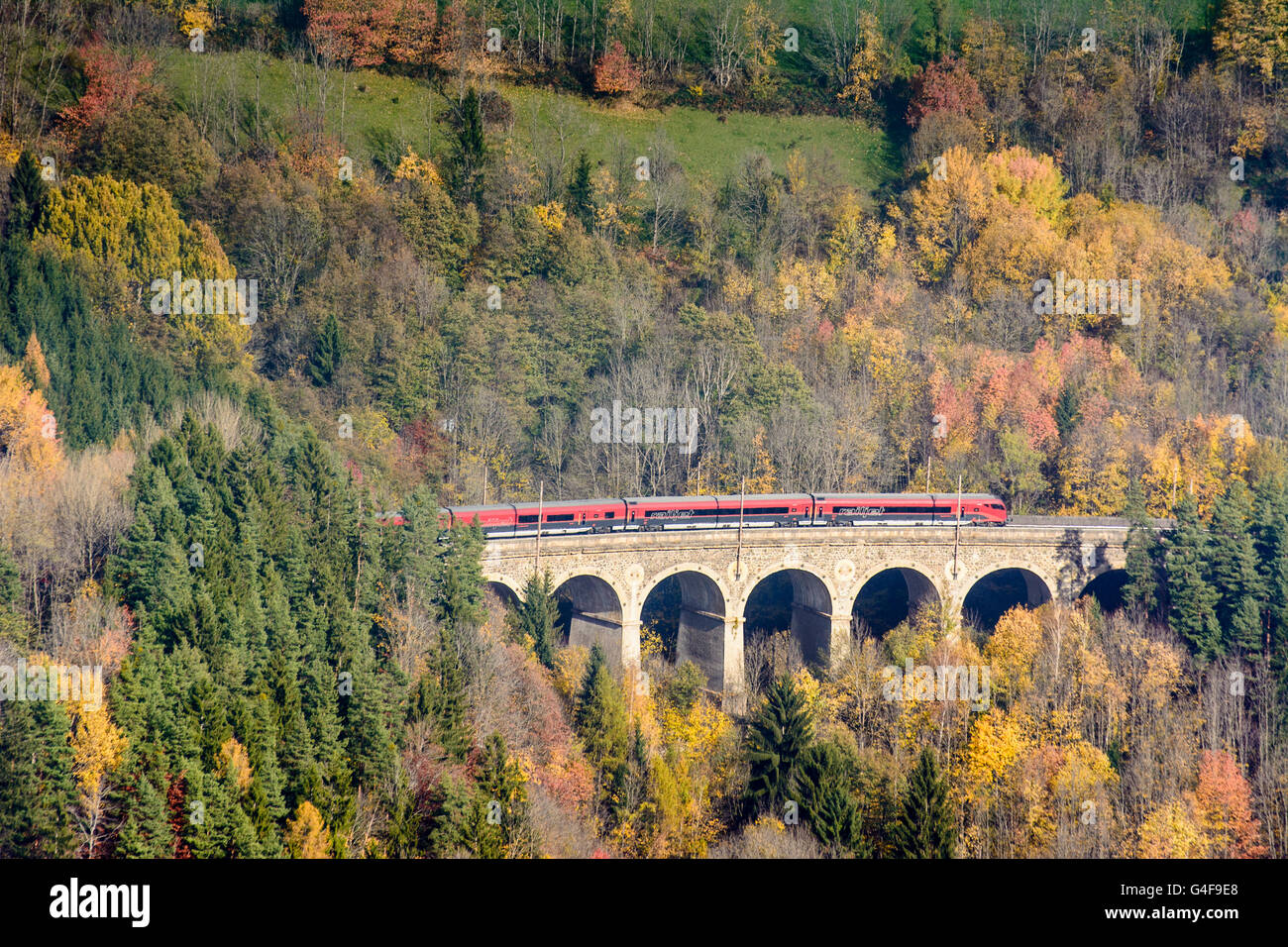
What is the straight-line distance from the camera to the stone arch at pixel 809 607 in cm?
6969

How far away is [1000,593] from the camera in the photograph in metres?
75.4

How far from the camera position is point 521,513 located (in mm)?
66938

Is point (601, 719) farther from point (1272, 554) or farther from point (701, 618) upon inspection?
point (1272, 554)

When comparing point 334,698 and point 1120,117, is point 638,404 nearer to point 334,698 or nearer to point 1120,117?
point 334,698

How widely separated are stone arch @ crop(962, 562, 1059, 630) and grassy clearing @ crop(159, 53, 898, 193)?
1319 inches

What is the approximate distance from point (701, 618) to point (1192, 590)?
857 inches

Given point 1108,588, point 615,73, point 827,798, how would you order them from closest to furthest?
point 827,798 → point 1108,588 → point 615,73

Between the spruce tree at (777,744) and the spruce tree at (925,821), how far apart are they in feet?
16.2

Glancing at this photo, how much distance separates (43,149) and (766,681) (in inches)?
1921

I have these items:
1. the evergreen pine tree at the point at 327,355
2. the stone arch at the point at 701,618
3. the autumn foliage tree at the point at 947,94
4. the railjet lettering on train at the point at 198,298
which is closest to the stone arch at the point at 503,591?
the stone arch at the point at 701,618

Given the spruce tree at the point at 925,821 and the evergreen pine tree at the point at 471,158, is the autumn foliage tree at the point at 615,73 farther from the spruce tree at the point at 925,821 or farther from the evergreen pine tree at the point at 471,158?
the spruce tree at the point at 925,821

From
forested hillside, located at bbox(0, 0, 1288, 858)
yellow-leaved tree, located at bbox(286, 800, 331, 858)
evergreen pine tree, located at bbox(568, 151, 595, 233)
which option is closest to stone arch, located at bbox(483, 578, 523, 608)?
forested hillside, located at bbox(0, 0, 1288, 858)

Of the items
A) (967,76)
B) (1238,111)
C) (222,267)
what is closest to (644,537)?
(222,267)

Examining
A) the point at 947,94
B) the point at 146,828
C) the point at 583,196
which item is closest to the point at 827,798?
the point at 146,828
